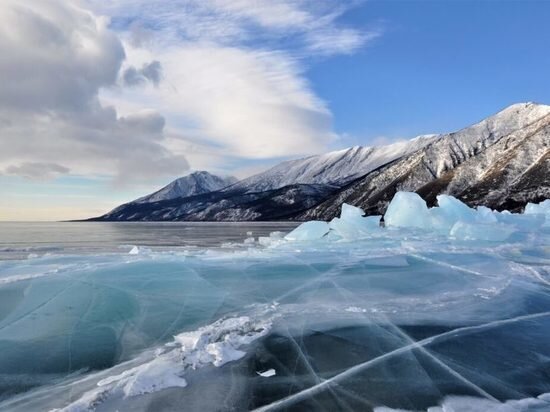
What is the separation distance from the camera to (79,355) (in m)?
Result: 7.55

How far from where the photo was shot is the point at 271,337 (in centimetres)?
845

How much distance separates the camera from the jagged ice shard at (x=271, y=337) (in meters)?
6.10

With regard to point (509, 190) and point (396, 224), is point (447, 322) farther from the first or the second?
point (509, 190)

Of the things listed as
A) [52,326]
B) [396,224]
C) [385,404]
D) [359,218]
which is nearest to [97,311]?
[52,326]

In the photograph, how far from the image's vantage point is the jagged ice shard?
6098 mm

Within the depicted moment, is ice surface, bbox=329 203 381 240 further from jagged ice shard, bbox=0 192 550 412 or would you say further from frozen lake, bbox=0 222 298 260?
jagged ice shard, bbox=0 192 550 412

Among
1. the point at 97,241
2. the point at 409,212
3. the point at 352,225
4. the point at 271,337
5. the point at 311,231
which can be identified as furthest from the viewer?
the point at 97,241

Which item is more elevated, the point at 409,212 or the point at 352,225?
the point at 409,212

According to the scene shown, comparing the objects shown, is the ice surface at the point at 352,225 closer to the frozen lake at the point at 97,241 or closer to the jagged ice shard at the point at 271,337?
the frozen lake at the point at 97,241

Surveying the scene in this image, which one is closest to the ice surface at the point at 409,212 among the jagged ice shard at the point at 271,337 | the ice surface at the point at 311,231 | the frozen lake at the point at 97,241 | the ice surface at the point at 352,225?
the ice surface at the point at 352,225

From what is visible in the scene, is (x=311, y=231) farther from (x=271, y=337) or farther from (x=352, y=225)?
(x=271, y=337)

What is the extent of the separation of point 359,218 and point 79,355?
1152 inches

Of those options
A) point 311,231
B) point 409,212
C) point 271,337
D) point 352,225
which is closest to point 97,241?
point 311,231

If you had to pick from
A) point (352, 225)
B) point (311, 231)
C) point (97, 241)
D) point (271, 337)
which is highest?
point (352, 225)
